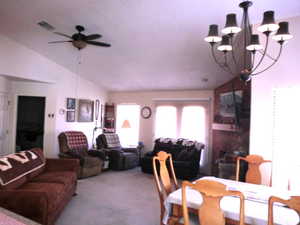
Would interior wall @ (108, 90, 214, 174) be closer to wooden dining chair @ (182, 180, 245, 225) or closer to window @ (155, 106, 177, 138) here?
window @ (155, 106, 177, 138)

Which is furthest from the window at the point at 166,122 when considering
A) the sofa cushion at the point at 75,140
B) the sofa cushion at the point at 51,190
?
the sofa cushion at the point at 51,190

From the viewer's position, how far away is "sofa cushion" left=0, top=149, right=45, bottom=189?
268cm

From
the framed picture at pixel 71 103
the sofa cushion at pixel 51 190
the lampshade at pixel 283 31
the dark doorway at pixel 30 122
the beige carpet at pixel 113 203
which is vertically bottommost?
the beige carpet at pixel 113 203

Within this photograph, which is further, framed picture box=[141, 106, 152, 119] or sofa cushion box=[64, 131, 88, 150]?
framed picture box=[141, 106, 152, 119]

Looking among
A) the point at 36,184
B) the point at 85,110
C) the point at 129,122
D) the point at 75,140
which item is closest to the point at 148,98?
the point at 129,122

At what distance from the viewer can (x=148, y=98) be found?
273 inches

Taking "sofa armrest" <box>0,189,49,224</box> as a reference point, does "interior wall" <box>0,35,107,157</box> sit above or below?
above

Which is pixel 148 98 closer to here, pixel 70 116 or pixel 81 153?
pixel 70 116

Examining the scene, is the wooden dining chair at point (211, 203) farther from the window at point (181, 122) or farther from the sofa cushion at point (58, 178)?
the window at point (181, 122)

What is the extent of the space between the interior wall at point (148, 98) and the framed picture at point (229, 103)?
1.57 ft

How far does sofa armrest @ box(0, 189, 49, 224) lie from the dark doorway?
12.8 feet

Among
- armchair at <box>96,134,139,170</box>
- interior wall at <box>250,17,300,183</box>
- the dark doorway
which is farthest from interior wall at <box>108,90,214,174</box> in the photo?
interior wall at <box>250,17,300,183</box>

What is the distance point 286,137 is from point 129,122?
477cm

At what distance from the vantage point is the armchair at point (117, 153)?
19.7 ft
